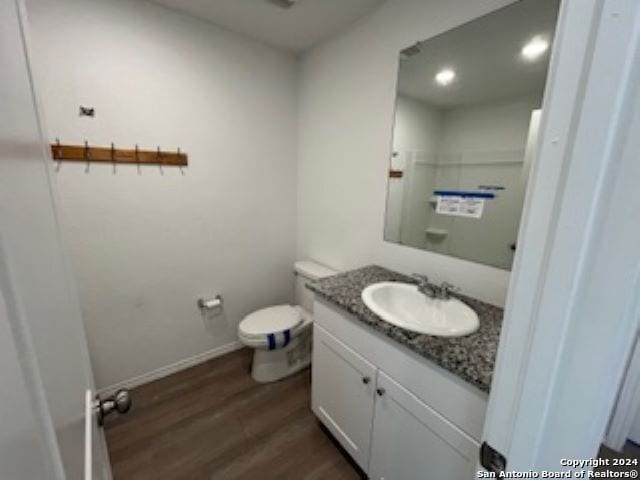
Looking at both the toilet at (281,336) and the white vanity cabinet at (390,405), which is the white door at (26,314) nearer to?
the white vanity cabinet at (390,405)

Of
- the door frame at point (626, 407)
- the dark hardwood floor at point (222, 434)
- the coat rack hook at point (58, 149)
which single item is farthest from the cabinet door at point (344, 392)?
the coat rack hook at point (58, 149)

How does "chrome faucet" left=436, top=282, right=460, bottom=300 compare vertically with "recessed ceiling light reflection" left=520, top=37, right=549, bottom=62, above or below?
below

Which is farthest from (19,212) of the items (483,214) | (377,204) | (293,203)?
(293,203)

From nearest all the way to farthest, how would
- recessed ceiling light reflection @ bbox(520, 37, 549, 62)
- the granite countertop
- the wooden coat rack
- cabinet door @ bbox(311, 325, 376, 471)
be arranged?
the granite countertop, recessed ceiling light reflection @ bbox(520, 37, 549, 62), cabinet door @ bbox(311, 325, 376, 471), the wooden coat rack

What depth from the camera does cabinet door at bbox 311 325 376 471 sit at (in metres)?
1.16

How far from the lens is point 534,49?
1014 mm

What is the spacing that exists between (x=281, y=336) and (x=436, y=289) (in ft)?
3.28

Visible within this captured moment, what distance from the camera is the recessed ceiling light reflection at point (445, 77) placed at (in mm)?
1275

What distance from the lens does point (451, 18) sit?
1.22 meters

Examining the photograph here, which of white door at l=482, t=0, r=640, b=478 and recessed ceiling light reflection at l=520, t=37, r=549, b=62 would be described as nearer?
white door at l=482, t=0, r=640, b=478

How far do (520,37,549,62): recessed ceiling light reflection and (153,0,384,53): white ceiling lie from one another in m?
0.83

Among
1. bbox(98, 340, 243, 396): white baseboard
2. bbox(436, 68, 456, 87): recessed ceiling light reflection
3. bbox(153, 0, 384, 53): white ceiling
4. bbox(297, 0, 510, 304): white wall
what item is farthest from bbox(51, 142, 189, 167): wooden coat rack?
bbox(436, 68, 456, 87): recessed ceiling light reflection

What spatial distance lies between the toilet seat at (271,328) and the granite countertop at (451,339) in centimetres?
57

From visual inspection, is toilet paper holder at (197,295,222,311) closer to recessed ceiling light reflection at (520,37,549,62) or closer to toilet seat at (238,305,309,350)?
toilet seat at (238,305,309,350)
